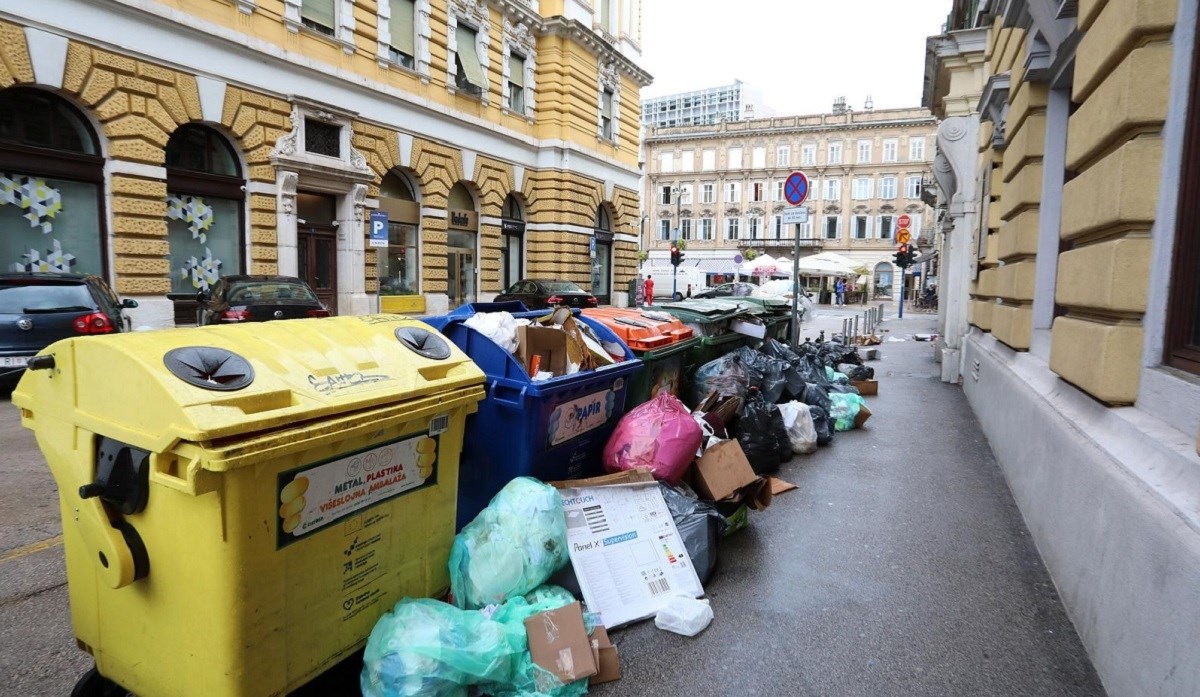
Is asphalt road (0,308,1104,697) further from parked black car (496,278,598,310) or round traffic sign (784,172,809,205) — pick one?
parked black car (496,278,598,310)

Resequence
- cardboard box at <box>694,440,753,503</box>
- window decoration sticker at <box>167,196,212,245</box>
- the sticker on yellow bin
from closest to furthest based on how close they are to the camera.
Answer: the sticker on yellow bin
cardboard box at <box>694,440,753,503</box>
window decoration sticker at <box>167,196,212,245</box>

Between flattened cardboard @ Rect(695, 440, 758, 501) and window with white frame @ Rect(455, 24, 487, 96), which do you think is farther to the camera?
window with white frame @ Rect(455, 24, 487, 96)

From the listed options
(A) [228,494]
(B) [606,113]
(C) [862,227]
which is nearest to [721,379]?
(A) [228,494]

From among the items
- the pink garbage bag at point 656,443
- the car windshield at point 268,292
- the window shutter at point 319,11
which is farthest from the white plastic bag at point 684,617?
the window shutter at point 319,11

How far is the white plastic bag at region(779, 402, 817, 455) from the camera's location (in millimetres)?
6180

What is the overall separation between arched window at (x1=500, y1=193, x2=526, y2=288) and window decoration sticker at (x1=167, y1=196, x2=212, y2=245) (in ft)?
30.8

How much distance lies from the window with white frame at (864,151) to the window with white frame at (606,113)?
35.9m

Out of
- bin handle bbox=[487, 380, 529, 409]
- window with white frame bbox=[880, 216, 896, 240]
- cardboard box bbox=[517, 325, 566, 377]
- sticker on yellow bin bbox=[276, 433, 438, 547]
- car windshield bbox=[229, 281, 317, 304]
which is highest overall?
window with white frame bbox=[880, 216, 896, 240]

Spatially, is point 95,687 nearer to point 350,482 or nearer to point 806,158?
point 350,482

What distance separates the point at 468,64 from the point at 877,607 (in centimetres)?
1899

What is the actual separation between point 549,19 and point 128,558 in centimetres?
2261

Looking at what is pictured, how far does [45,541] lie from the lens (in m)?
3.80

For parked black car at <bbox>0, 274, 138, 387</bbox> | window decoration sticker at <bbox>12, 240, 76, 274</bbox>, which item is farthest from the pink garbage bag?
window decoration sticker at <bbox>12, 240, 76, 274</bbox>

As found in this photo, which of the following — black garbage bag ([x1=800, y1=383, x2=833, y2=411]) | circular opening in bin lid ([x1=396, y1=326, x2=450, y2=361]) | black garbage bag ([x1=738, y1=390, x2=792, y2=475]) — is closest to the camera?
circular opening in bin lid ([x1=396, y1=326, x2=450, y2=361])
